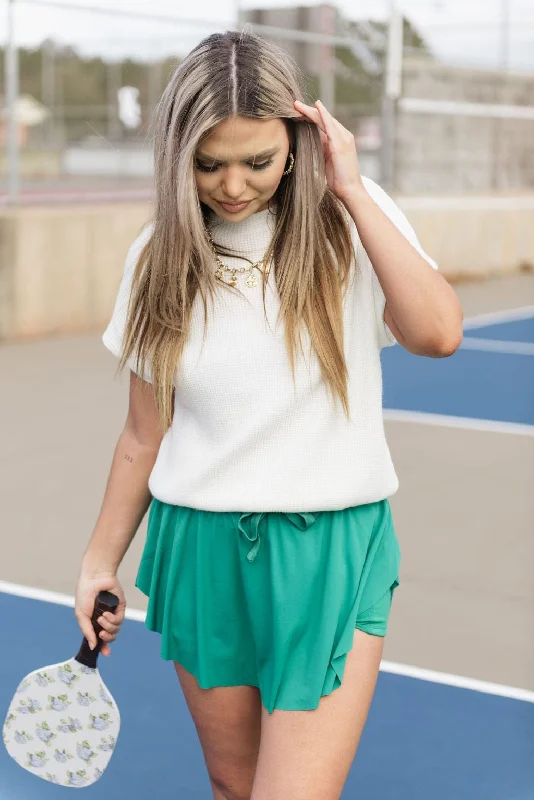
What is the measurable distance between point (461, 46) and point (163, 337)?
18829 mm

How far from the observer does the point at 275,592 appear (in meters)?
2.41

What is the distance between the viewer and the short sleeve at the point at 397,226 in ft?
7.91

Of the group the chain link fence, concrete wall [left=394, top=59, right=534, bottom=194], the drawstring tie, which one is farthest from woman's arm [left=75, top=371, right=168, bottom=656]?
concrete wall [left=394, top=59, right=534, bottom=194]

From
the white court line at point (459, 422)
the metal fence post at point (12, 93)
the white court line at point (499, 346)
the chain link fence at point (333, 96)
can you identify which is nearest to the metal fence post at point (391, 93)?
the chain link fence at point (333, 96)

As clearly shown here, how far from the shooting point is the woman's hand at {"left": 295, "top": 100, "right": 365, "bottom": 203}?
2.33 m

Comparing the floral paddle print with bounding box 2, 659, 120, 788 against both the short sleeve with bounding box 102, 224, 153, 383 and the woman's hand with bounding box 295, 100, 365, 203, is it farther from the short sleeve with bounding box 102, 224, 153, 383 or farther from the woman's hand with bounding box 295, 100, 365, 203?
the woman's hand with bounding box 295, 100, 365, 203

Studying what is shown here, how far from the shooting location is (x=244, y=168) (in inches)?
92.2

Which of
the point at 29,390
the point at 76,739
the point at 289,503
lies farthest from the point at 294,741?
the point at 29,390

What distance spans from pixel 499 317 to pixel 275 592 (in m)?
12.4

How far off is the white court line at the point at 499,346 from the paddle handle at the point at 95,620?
943cm

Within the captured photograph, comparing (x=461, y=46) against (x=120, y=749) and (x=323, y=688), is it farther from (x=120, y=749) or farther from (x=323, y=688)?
(x=323, y=688)

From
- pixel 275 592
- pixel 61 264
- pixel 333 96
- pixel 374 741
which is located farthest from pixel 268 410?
pixel 333 96

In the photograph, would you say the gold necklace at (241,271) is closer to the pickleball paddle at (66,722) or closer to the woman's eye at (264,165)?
the woman's eye at (264,165)

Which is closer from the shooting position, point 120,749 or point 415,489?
point 120,749
